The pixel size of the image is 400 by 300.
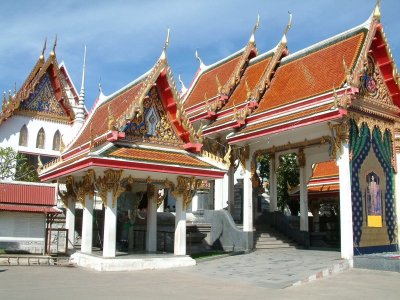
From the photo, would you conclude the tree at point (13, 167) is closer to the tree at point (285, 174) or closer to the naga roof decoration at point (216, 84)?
the naga roof decoration at point (216, 84)

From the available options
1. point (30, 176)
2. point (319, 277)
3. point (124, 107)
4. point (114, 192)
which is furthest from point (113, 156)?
point (30, 176)

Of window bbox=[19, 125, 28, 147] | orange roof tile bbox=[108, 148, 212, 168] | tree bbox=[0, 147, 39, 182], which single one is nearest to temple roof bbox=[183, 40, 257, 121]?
orange roof tile bbox=[108, 148, 212, 168]

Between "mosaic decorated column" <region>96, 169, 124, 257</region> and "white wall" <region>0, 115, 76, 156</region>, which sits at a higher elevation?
"white wall" <region>0, 115, 76, 156</region>

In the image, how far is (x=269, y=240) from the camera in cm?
1745

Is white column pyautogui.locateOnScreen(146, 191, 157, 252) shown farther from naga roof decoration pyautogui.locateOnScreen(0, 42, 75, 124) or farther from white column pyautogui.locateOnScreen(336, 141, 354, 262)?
naga roof decoration pyautogui.locateOnScreen(0, 42, 75, 124)

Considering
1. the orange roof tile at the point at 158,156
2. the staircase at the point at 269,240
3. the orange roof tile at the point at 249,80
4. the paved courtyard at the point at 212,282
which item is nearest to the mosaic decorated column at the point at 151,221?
the orange roof tile at the point at 158,156

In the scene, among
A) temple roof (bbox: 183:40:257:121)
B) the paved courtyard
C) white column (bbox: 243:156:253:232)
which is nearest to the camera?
the paved courtyard

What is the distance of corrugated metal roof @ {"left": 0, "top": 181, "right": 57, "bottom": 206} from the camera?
1427cm

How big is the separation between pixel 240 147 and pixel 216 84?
17.8 ft

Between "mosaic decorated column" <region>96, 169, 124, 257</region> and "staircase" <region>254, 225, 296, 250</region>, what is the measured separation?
20.4ft

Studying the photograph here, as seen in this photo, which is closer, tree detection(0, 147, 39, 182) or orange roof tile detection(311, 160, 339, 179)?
tree detection(0, 147, 39, 182)

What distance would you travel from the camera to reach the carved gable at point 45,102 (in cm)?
2831

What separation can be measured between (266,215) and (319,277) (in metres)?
8.59

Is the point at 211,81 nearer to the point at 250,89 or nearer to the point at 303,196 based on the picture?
the point at 250,89
